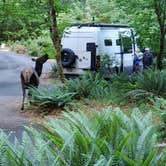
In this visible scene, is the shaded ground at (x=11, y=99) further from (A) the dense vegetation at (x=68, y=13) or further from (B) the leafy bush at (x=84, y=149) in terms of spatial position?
(B) the leafy bush at (x=84, y=149)

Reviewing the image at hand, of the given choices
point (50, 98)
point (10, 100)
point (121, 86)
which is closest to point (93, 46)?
point (121, 86)

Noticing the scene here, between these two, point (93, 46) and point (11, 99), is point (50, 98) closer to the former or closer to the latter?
point (11, 99)

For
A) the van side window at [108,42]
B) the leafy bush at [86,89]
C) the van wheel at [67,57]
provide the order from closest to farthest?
the leafy bush at [86,89]
the van wheel at [67,57]
the van side window at [108,42]

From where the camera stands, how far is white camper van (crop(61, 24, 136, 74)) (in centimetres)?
1964

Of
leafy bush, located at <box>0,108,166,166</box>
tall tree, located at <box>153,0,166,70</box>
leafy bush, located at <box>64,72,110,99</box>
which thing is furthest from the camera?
tall tree, located at <box>153,0,166,70</box>

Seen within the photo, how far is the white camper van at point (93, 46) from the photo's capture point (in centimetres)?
1964

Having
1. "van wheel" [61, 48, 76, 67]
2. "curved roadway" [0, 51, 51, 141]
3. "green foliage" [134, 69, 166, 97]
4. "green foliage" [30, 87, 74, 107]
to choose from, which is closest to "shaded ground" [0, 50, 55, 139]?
"curved roadway" [0, 51, 51, 141]

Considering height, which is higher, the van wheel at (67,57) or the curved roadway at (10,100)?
the van wheel at (67,57)

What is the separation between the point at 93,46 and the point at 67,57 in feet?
3.63

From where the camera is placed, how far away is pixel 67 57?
64.8ft

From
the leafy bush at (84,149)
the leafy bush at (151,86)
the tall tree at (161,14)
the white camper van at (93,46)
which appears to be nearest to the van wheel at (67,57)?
the white camper van at (93,46)

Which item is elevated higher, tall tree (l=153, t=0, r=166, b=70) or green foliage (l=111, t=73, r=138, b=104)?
tall tree (l=153, t=0, r=166, b=70)

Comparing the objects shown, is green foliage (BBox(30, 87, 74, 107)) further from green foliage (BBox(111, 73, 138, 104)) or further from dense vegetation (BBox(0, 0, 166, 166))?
green foliage (BBox(111, 73, 138, 104))

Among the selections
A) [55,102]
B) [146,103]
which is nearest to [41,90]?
Result: [55,102]
